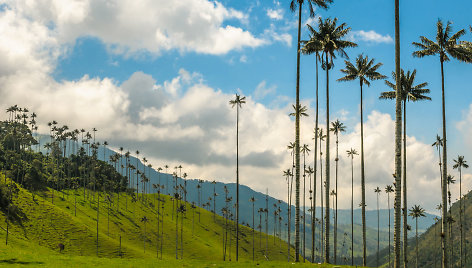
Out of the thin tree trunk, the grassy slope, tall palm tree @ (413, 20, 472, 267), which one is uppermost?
tall palm tree @ (413, 20, 472, 267)

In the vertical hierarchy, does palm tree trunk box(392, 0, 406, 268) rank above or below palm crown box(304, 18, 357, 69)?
below

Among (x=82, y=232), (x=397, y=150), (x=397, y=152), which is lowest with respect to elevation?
(x=82, y=232)

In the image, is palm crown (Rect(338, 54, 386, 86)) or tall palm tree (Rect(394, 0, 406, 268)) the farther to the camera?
palm crown (Rect(338, 54, 386, 86))

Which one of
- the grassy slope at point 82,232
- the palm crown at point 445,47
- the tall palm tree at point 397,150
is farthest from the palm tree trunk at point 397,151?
the grassy slope at point 82,232

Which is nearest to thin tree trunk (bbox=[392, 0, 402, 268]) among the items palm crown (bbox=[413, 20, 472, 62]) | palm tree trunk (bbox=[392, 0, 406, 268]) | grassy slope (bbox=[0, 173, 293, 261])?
palm tree trunk (bbox=[392, 0, 406, 268])

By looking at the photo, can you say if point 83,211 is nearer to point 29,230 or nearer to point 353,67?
point 29,230

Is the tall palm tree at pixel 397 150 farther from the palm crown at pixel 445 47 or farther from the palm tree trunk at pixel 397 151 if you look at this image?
the palm crown at pixel 445 47

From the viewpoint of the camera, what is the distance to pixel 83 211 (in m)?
179

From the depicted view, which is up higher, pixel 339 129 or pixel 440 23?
pixel 440 23

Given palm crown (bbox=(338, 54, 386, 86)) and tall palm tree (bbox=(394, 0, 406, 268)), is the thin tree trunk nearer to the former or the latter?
tall palm tree (bbox=(394, 0, 406, 268))

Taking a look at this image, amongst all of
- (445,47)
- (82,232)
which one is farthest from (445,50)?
(82,232)

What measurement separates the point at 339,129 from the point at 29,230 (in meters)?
105

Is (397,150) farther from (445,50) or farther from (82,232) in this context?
(82,232)

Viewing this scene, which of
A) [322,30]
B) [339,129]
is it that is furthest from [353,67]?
[339,129]
